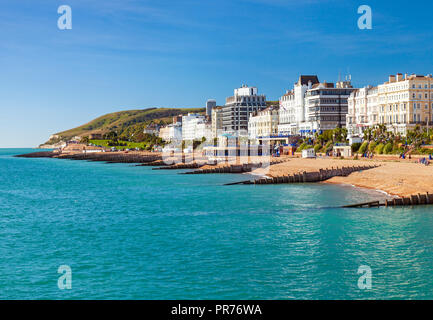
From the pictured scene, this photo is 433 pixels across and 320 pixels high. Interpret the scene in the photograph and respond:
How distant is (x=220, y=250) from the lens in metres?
31.7

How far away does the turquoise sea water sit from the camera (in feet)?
79.5

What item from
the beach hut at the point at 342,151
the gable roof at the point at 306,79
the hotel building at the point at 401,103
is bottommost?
the beach hut at the point at 342,151

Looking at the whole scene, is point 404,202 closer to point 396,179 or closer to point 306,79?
point 396,179

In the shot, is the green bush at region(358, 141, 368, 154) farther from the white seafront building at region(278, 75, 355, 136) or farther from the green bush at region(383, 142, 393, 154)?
the white seafront building at region(278, 75, 355, 136)

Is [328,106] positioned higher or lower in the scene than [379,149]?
higher

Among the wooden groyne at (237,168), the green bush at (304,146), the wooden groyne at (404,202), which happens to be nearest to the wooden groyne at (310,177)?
the wooden groyne at (404,202)

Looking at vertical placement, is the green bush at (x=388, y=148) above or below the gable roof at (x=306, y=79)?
below

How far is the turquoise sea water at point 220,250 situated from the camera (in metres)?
24.2

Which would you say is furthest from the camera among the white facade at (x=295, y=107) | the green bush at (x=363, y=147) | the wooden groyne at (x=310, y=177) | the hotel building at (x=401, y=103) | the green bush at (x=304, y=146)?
the white facade at (x=295, y=107)

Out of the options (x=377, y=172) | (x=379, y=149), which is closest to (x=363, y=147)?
(x=379, y=149)

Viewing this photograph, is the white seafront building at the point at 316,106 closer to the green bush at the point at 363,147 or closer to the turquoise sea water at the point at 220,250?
the green bush at the point at 363,147
